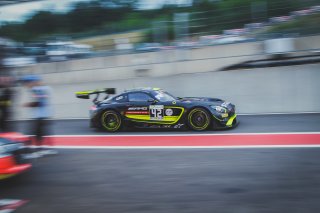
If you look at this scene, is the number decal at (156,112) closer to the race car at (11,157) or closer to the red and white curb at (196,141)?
the red and white curb at (196,141)

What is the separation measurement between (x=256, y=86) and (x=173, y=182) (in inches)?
321

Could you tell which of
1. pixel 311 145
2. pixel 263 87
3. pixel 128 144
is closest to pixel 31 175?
pixel 128 144

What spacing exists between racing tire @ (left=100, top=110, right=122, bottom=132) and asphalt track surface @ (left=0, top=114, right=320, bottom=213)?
8.91 feet

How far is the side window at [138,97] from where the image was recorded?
35.1 feet

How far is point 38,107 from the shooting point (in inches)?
305

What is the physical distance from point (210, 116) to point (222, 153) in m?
2.58

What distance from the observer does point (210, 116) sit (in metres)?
9.95

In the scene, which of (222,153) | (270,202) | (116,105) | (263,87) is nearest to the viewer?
(270,202)

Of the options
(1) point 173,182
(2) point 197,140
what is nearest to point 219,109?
(2) point 197,140

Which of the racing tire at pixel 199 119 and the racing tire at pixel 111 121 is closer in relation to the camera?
the racing tire at pixel 199 119

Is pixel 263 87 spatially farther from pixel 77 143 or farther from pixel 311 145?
pixel 77 143

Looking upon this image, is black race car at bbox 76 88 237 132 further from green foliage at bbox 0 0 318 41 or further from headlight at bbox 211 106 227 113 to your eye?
green foliage at bbox 0 0 318 41

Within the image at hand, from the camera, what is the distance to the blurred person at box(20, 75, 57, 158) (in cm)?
768

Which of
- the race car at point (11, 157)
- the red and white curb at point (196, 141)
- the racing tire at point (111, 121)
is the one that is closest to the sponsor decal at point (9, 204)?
the race car at point (11, 157)
